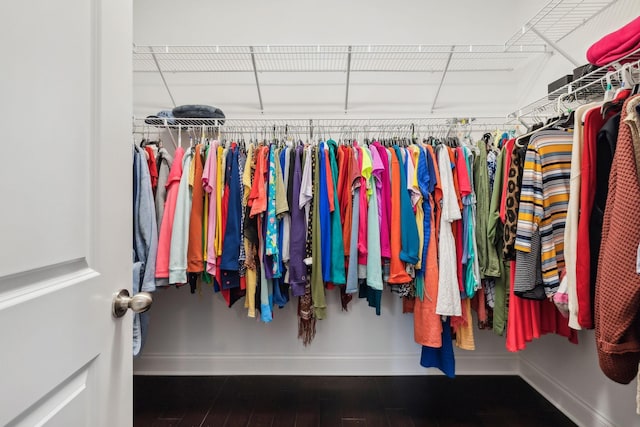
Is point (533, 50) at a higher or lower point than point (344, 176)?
higher

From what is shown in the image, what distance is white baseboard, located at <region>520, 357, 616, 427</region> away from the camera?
1.47 m

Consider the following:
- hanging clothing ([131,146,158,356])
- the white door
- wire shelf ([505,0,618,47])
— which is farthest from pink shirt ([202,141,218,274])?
wire shelf ([505,0,618,47])

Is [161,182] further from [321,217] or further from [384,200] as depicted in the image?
[384,200]

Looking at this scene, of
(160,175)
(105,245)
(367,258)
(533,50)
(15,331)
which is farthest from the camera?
(533,50)

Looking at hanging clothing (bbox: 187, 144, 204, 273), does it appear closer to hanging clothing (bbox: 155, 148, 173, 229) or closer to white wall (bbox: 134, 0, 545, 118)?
hanging clothing (bbox: 155, 148, 173, 229)

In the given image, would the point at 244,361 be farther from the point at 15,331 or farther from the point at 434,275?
the point at 15,331

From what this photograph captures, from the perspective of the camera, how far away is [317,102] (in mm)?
2084

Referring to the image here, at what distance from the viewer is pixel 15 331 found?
Answer: 38 centimetres

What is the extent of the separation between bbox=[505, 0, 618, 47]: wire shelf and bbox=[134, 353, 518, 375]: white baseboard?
2035mm

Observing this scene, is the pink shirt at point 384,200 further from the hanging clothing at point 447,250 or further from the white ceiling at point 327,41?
the white ceiling at point 327,41

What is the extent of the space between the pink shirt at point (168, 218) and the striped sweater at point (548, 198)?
1604mm

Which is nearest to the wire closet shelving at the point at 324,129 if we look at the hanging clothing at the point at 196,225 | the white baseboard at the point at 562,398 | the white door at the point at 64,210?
the hanging clothing at the point at 196,225

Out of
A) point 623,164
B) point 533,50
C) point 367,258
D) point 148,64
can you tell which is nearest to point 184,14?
point 148,64

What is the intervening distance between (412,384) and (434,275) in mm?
919
